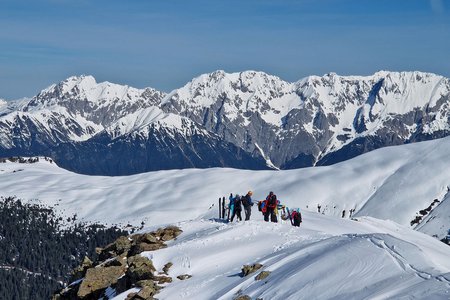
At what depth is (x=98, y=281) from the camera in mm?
39906

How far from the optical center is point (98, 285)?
130ft

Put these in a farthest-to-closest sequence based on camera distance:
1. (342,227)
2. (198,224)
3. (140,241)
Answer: (342,227)
(198,224)
(140,241)

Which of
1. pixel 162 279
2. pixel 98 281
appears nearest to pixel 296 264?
pixel 162 279

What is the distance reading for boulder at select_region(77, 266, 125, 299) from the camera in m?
39.6

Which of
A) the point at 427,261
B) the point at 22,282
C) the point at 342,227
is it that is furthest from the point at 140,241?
the point at 22,282

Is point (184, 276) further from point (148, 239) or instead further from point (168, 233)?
point (168, 233)

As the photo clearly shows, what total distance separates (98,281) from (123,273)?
1.48 metres

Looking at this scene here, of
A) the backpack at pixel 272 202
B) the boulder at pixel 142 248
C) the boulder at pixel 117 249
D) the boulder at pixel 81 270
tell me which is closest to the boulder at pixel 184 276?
the boulder at pixel 142 248

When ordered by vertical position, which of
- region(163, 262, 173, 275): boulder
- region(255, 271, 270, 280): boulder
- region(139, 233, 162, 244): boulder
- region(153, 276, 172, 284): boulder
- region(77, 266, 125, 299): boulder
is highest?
region(255, 271, 270, 280): boulder

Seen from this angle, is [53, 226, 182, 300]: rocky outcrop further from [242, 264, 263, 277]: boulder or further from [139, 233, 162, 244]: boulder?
[242, 264, 263, 277]: boulder

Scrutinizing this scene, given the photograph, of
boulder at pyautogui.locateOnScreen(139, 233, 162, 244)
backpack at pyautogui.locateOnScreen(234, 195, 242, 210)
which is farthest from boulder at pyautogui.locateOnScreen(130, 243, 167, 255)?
backpack at pyautogui.locateOnScreen(234, 195, 242, 210)

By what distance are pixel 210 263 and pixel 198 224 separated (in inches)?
509

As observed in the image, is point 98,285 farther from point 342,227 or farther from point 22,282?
point 22,282

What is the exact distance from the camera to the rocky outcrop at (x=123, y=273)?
36875mm
